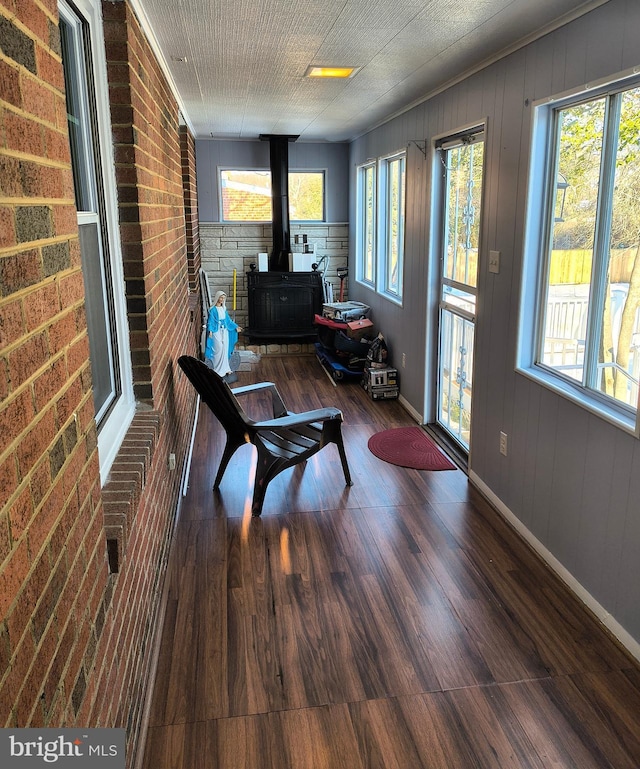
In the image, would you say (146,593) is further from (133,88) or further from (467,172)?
→ (467,172)

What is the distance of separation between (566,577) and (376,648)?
100 centimetres

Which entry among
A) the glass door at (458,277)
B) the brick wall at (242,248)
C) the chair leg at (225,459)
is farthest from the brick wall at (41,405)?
the brick wall at (242,248)

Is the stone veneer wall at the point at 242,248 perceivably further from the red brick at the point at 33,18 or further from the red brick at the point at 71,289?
the red brick at the point at 33,18

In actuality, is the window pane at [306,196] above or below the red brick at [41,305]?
above

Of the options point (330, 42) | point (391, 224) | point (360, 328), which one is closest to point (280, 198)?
point (391, 224)

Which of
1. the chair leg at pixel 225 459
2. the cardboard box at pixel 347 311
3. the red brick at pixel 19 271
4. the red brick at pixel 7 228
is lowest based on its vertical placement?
the chair leg at pixel 225 459

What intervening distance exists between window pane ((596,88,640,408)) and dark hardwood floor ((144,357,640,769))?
1010mm

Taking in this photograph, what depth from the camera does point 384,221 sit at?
6.25 m

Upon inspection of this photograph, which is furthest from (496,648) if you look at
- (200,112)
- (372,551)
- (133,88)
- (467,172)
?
(200,112)

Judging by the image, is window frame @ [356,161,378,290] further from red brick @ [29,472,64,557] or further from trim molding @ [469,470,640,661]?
red brick @ [29,472,64,557]

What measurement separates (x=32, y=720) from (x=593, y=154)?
280 cm

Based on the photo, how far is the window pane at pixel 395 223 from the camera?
18.9 ft

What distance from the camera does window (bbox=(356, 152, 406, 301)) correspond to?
19.1ft

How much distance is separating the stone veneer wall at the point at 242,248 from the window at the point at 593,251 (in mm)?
5049
